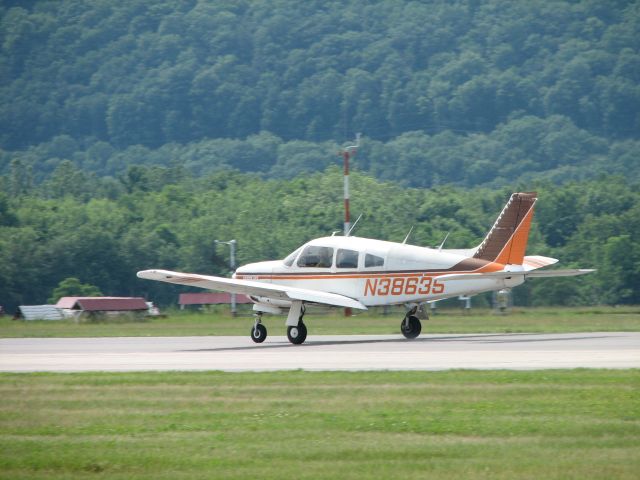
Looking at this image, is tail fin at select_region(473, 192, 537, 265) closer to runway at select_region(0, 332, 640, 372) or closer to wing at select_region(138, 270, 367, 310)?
runway at select_region(0, 332, 640, 372)

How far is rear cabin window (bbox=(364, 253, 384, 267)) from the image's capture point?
29828mm

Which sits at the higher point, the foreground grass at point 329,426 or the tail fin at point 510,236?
the tail fin at point 510,236

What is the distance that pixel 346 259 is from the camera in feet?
99.6

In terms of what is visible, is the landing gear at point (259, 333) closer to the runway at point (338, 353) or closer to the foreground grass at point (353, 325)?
the runway at point (338, 353)

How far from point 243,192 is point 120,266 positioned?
24453mm

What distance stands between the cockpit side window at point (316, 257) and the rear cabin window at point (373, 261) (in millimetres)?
1015

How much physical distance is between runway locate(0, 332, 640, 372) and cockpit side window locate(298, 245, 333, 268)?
1942 mm

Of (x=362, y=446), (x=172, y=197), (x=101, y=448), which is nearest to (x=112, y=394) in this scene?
(x=101, y=448)

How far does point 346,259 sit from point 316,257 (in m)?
0.91

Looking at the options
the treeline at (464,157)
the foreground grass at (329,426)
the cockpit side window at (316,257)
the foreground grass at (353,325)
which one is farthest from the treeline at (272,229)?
the treeline at (464,157)

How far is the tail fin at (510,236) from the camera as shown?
29.4m

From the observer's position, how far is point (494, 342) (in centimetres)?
2769

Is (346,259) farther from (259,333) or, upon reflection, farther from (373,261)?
(259,333)

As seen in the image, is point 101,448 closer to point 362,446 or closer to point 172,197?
point 362,446
